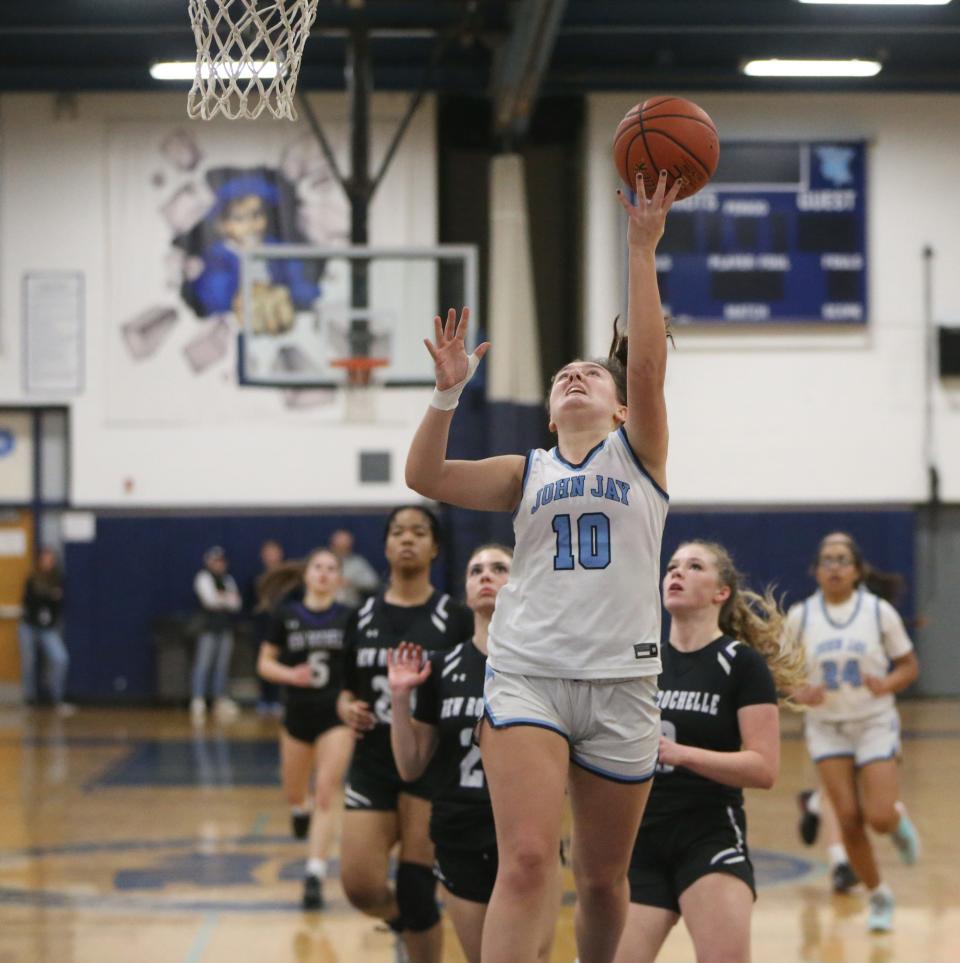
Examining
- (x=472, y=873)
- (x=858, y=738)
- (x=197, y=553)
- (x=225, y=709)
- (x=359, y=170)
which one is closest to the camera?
(x=472, y=873)

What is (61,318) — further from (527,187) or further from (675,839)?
(675,839)

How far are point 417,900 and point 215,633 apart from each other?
38.9 ft

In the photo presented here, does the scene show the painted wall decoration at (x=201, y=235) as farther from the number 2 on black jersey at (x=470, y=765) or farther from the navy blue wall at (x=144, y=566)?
the number 2 on black jersey at (x=470, y=765)

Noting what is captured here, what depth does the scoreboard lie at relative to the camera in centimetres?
1758

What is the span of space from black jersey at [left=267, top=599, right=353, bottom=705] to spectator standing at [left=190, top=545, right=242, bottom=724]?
8.88m

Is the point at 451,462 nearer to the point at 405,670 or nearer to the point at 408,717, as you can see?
the point at 405,670

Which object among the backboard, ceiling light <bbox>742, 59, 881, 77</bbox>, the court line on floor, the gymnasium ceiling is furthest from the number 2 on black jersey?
ceiling light <bbox>742, 59, 881, 77</bbox>

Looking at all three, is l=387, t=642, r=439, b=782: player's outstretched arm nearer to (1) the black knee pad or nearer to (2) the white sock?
(1) the black knee pad

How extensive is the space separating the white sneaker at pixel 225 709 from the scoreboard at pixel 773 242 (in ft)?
22.5

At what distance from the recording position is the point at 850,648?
7730 millimetres

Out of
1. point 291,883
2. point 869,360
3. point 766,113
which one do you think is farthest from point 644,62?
point 291,883

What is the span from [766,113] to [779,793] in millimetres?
9507

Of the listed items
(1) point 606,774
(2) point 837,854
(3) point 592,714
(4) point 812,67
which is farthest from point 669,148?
(4) point 812,67

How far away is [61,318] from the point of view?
703 inches
